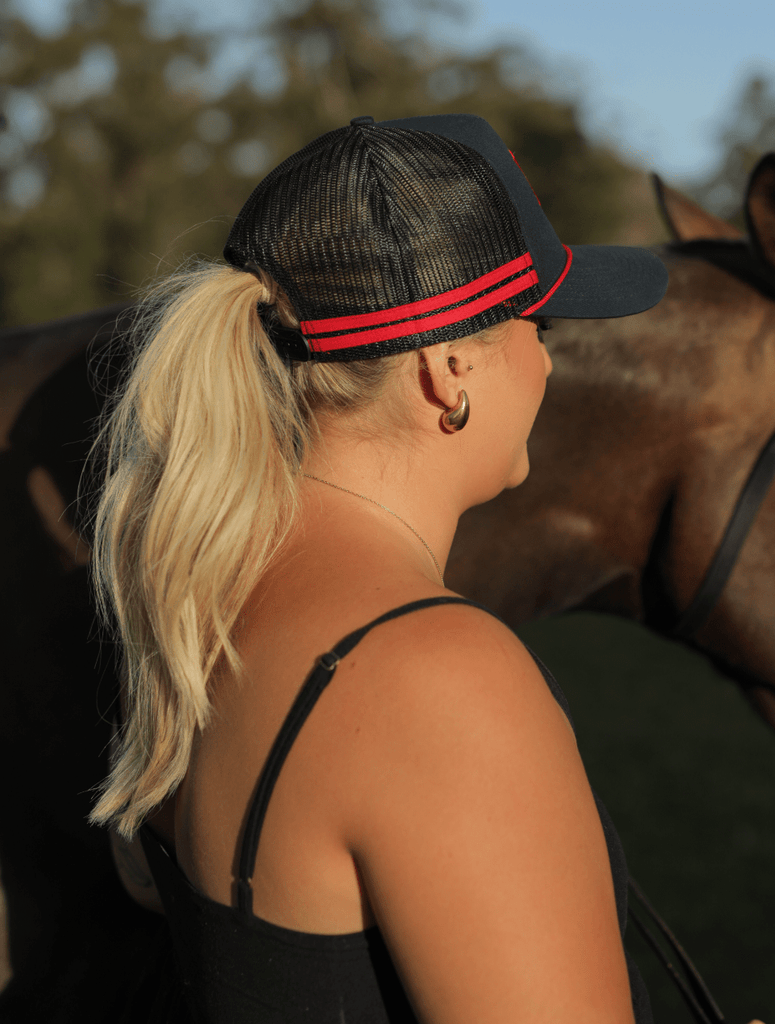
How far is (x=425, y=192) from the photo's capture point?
98 centimetres

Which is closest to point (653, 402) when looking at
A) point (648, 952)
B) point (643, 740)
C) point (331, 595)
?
point (331, 595)

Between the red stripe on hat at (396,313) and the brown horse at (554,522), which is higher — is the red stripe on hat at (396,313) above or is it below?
above

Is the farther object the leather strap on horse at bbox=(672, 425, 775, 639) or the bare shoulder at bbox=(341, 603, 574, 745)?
the leather strap on horse at bbox=(672, 425, 775, 639)

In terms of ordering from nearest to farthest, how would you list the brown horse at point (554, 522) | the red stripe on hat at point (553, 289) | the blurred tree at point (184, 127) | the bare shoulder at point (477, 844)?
1. the bare shoulder at point (477, 844)
2. the red stripe on hat at point (553, 289)
3. the brown horse at point (554, 522)
4. the blurred tree at point (184, 127)

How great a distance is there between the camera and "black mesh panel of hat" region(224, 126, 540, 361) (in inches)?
38.2

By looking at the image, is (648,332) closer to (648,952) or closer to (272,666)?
(272,666)

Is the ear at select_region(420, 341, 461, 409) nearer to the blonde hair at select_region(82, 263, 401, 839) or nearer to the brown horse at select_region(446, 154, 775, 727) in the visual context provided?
the blonde hair at select_region(82, 263, 401, 839)

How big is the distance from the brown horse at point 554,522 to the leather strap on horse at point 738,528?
2 centimetres

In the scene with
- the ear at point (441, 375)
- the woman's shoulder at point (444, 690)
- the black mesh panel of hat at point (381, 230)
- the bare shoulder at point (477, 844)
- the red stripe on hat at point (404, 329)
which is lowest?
the bare shoulder at point (477, 844)

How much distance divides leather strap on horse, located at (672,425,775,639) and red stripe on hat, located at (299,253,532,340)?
1096mm

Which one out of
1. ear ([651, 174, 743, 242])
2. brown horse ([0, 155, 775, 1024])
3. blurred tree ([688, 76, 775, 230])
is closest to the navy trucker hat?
brown horse ([0, 155, 775, 1024])

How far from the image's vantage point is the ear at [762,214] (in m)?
1.95

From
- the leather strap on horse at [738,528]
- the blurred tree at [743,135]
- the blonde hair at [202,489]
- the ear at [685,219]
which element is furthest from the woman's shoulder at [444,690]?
the blurred tree at [743,135]

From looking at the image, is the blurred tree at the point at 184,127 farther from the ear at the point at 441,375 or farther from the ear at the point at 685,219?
the ear at the point at 441,375
